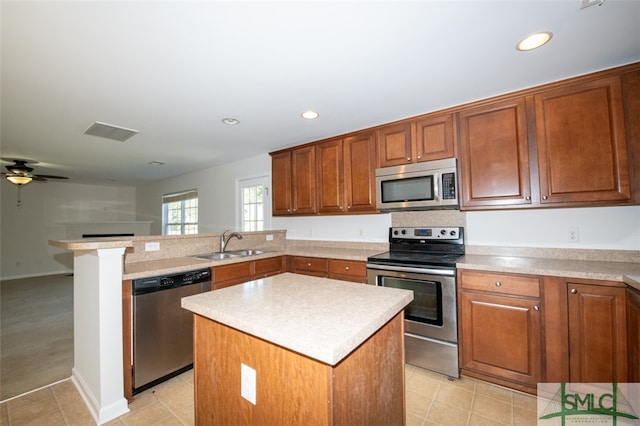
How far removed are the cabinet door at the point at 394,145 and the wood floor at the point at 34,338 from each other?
3.50 metres

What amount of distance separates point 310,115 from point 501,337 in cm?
245

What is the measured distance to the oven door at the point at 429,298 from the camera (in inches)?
81.0

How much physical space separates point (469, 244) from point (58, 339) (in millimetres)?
4529

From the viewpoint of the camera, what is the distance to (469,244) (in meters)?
2.53

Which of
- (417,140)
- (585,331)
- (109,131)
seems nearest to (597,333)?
(585,331)

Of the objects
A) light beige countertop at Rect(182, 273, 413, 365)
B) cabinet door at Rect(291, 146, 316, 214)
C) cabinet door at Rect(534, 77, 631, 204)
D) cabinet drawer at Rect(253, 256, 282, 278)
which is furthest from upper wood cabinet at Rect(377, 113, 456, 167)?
light beige countertop at Rect(182, 273, 413, 365)

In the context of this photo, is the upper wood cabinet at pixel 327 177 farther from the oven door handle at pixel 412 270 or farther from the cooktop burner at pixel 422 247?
the oven door handle at pixel 412 270

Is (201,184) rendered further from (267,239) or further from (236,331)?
(236,331)

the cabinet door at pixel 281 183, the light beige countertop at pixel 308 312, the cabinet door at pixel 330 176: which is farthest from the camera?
the cabinet door at pixel 281 183

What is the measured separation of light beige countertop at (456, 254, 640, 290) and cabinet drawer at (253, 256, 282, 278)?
1.89 metres

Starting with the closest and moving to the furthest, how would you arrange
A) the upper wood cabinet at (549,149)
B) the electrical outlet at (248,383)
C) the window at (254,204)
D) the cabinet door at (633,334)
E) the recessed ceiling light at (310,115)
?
the electrical outlet at (248,383) → the cabinet door at (633,334) → the upper wood cabinet at (549,149) → the recessed ceiling light at (310,115) → the window at (254,204)

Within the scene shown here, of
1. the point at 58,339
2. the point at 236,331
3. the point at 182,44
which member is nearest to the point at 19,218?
the point at 58,339

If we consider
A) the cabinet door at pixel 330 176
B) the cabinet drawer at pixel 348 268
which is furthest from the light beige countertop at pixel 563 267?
the cabinet door at pixel 330 176

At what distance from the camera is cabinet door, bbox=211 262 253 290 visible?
241 cm
